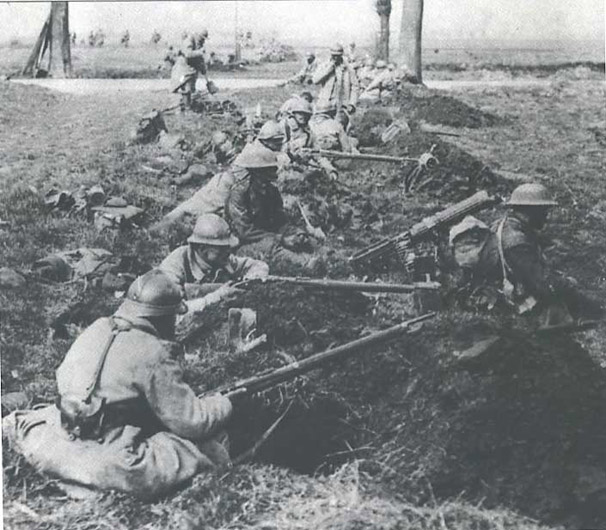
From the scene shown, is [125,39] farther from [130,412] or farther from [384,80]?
[130,412]

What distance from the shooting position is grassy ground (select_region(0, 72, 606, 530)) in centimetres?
419

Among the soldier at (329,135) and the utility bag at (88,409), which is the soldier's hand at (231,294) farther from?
the soldier at (329,135)

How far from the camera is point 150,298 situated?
3838 millimetres

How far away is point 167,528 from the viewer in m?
4.16

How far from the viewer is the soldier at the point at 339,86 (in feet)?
21.3

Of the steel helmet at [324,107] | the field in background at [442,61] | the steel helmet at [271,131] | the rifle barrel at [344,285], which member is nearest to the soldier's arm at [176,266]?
the rifle barrel at [344,285]

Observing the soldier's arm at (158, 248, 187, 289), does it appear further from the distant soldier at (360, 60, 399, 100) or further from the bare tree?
the distant soldier at (360, 60, 399, 100)

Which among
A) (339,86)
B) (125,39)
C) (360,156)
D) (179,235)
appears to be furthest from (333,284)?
(339,86)

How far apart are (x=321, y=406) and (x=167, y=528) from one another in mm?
1104

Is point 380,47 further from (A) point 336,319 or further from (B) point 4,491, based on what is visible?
(B) point 4,491

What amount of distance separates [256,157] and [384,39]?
1250 mm

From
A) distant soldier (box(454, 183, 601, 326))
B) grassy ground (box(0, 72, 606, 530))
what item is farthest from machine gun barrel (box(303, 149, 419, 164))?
distant soldier (box(454, 183, 601, 326))

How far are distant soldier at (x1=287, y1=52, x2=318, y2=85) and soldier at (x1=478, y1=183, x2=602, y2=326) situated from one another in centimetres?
199

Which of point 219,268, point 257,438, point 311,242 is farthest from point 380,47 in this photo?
point 257,438
